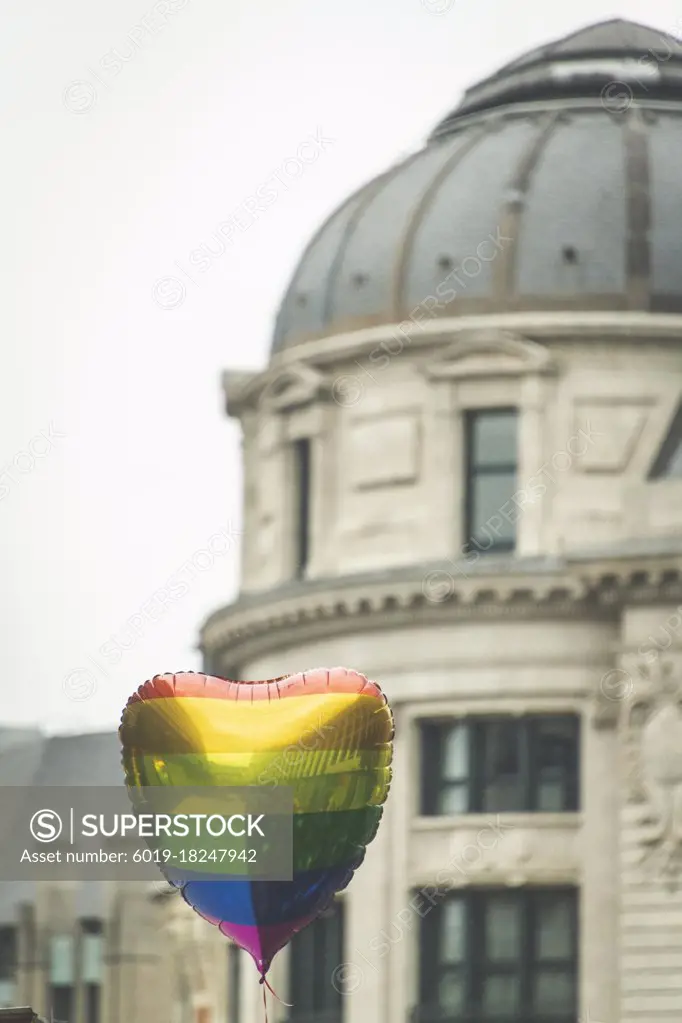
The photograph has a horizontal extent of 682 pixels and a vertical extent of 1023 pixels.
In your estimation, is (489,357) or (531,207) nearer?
(489,357)

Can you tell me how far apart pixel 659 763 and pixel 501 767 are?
11.3 feet

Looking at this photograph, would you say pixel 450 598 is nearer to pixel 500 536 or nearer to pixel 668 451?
pixel 500 536

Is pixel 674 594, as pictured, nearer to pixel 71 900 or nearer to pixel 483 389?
pixel 483 389

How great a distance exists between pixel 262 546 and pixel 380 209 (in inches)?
271

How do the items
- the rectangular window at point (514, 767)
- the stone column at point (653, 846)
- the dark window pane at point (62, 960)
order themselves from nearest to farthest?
the stone column at point (653, 846) → the rectangular window at point (514, 767) → the dark window pane at point (62, 960)

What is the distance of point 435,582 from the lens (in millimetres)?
73062

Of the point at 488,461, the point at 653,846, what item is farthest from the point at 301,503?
the point at 653,846

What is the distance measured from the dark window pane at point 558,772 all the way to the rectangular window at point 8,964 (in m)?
32.3

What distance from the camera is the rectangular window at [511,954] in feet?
236

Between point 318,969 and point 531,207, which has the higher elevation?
point 531,207

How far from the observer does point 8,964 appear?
10431 centimetres

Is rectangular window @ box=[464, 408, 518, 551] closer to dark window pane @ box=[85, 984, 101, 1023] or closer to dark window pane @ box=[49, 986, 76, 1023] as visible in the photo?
dark window pane @ box=[85, 984, 101, 1023]

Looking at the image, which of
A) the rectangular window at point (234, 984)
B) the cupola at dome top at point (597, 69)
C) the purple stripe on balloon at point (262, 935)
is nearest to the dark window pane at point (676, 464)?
the cupola at dome top at point (597, 69)

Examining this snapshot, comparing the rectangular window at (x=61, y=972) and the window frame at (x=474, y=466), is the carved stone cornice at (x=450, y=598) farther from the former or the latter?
the rectangular window at (x=61, y=972)
